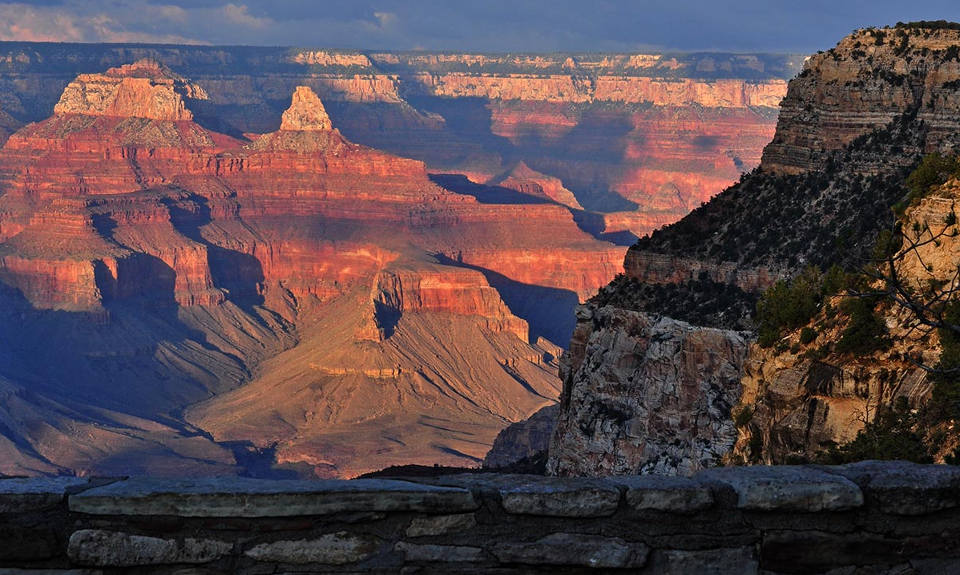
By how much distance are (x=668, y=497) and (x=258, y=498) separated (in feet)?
8.63

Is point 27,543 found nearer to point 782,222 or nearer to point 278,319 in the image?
point 782,222

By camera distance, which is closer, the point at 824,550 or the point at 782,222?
the point at 824,550

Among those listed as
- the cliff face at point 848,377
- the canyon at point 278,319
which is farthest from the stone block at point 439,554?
the canyon at point 278,319

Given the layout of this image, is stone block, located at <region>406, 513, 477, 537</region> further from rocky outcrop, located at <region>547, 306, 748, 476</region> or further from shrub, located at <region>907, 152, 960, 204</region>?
rocky outcrop, located at <region>547, 306, 748, 476</region>

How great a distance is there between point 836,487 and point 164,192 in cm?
18756

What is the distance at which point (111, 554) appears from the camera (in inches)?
352

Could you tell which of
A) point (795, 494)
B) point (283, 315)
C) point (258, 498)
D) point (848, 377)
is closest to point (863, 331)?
point (848, 377)

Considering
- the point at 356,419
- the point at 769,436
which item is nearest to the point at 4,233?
the point at 356,419

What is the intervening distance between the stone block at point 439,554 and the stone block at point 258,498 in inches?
9.6

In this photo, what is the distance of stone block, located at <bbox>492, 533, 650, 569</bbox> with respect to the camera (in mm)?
9148

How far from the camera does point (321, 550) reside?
29.7 ft

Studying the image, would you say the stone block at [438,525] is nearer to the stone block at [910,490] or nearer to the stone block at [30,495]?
the stone block at [30,495]

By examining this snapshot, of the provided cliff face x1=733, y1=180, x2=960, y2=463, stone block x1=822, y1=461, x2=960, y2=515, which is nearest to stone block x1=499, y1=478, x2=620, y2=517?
stone block x1=822, y1=461, x2=960, y2=515

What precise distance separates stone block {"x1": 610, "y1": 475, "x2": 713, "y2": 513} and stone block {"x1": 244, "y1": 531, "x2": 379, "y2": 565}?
5.57 ft
